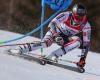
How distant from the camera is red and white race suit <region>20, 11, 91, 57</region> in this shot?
9.62 meters

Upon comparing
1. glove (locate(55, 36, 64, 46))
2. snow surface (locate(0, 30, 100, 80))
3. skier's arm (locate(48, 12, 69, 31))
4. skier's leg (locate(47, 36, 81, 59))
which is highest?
skier's arm (locate(48, 12, 69, 31))

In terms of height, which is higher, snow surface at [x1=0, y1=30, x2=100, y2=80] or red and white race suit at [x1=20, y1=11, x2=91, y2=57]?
red and white race suit at [x1=20, y1=11, x2=91, y2=57]

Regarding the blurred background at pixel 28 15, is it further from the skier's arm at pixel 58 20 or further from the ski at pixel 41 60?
the skier's arm at pixel 58 20

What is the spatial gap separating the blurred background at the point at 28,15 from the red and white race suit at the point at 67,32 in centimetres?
780

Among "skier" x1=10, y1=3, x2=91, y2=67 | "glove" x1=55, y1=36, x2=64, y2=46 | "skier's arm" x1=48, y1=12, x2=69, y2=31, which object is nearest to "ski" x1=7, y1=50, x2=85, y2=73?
"skier" x1=10, y1=3, x2=91, y2=67

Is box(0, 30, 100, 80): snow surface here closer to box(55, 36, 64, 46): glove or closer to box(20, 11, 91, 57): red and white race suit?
box(20, 11, 91, 57): red and white race suit

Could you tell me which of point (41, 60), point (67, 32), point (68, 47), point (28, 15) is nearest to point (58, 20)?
point (67, 32)

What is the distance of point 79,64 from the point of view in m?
9.55

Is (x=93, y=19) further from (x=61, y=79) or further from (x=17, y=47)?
(x=61, y=79)

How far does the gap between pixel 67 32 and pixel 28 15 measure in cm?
926

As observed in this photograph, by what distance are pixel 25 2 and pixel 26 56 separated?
9279 mm

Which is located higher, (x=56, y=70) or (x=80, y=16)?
(x=80, y=16)

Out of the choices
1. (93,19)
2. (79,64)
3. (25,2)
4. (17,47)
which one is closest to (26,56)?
(17,47)

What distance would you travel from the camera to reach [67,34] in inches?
388
